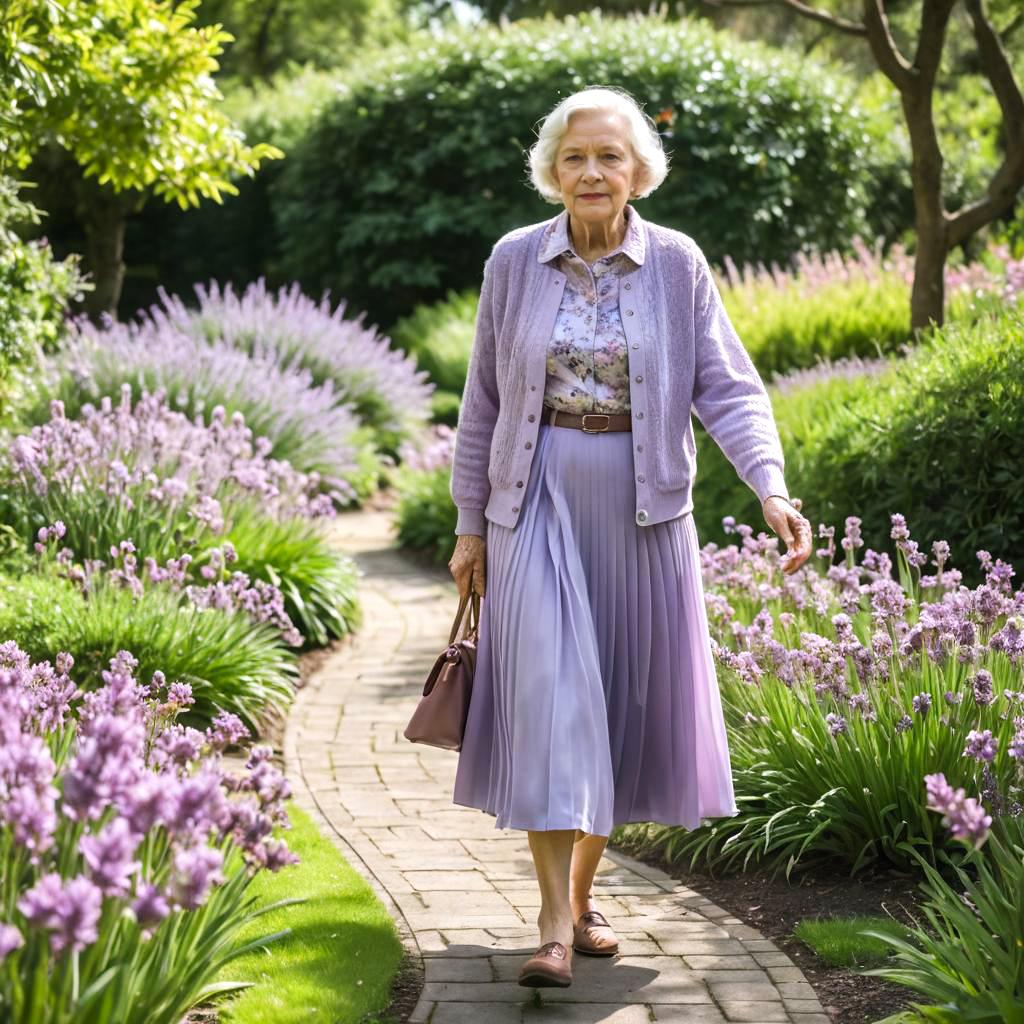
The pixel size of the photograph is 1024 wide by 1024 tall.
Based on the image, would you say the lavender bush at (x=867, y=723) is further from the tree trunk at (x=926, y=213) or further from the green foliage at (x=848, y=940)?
the tree trunk at (x=926, y=213)

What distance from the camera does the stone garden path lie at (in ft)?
10.7

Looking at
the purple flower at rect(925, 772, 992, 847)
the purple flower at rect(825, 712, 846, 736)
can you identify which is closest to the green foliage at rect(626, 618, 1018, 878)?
the purple flower at rect(825, 712, 846, 736)

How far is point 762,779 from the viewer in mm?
4336

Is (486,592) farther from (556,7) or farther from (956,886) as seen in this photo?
(556,7)

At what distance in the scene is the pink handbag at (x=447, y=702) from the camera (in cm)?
354

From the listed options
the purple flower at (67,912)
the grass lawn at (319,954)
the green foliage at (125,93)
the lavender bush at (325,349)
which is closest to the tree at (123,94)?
the green foliage at (125,93)

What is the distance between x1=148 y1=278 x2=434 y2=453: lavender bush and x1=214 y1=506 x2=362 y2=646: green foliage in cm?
395

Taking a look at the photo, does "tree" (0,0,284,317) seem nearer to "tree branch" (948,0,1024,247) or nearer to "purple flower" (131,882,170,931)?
"tree branch" (948,0,1024,247)

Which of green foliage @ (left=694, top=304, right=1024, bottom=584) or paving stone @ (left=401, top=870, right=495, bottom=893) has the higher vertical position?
green foliage @ (left=694, top=304, right=1024, bottom=584)

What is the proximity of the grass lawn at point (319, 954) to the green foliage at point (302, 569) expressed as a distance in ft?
9.01

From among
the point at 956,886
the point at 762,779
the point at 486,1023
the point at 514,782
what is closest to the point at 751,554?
the point at 762,779

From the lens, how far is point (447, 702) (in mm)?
3555

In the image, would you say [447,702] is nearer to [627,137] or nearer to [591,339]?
[591,339]

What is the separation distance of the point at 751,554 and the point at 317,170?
12721mm
